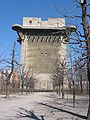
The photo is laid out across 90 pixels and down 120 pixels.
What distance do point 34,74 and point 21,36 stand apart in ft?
46.5

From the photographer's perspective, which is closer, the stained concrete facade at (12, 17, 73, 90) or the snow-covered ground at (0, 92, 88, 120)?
the snow-covered ground at (0, 92, 88, 120)

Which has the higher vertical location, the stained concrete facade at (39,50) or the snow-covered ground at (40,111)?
the stained concrete facade at (39,50)

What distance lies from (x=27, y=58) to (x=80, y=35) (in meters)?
89.2

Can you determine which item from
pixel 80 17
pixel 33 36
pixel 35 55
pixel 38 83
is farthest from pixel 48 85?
pixel 80 17

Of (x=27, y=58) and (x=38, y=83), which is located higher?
(x=27, y=58)

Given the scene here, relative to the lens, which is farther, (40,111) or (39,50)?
(39,50)

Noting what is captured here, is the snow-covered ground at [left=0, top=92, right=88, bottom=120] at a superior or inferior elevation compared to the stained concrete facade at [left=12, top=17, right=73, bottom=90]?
inferior

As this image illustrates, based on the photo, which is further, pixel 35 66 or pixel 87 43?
pixel 35 66

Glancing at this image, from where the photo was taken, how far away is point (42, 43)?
10331 cm

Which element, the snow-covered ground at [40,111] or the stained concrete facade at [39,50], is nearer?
the snow-covered ground at [40,111]

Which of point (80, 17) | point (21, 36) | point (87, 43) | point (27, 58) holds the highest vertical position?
point (21, 36)

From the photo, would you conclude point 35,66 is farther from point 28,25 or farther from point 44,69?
point 28,25

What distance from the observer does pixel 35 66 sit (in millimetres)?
102688

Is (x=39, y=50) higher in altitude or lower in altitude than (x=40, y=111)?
higher
